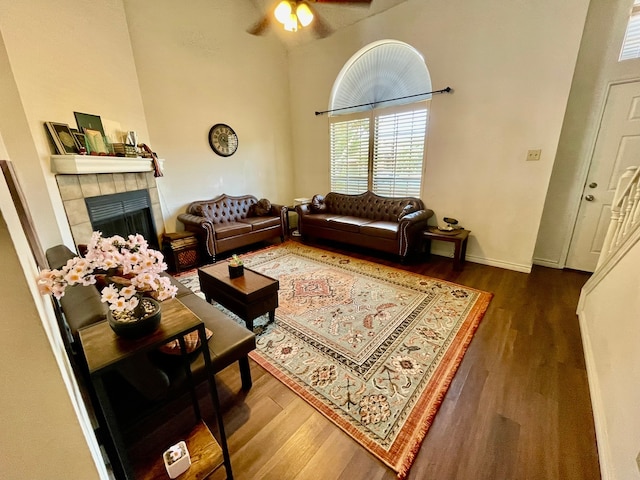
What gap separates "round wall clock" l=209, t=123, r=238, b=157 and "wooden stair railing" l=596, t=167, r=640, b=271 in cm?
479

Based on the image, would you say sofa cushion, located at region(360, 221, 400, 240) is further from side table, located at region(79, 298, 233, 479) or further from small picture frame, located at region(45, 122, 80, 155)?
small picture frame, located at region(45, 122, 80, 155)

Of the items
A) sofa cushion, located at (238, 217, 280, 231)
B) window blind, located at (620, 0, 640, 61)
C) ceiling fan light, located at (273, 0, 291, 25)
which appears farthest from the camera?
sofa cushion, located at (238, 217, 280, 231)

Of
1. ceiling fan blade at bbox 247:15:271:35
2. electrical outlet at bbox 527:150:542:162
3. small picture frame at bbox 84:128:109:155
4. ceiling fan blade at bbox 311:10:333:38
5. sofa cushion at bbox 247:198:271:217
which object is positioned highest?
ceiling fan blade at bbox 311:10:333:38

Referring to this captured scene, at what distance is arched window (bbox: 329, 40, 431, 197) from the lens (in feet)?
12.2

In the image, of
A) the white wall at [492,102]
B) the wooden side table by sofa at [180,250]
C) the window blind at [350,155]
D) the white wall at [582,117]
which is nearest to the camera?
the white wall at [582,117]

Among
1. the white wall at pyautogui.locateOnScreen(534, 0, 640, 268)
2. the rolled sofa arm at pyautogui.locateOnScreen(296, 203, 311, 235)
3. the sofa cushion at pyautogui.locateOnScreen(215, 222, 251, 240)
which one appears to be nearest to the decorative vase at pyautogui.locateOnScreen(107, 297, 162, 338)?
the sofa cushion at pyautogui.locateOnScreen(215, 222, 251, 240)

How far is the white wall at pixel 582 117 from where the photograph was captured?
2.63m

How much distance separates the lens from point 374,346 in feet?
6.51

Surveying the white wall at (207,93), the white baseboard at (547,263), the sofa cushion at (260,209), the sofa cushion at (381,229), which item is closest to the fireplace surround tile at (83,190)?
the white wall at (207,93)

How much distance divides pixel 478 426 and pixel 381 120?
3951 mm

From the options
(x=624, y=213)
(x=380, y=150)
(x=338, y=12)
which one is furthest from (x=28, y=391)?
(x=338, y=12)

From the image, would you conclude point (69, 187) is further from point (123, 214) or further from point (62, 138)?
point (123, 214)

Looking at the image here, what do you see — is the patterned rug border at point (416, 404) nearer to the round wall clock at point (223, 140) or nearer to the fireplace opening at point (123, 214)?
the fireplace opening at point (123, 214)

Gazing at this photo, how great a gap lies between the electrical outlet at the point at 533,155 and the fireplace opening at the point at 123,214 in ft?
15.8
